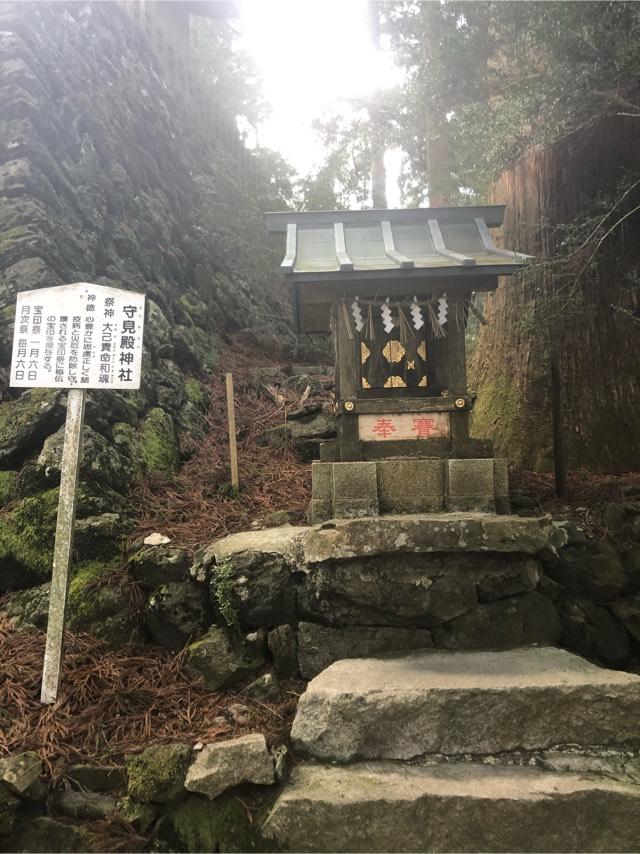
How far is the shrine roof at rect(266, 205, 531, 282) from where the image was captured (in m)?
5.01

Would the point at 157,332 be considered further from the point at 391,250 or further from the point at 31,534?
the point at 391,250

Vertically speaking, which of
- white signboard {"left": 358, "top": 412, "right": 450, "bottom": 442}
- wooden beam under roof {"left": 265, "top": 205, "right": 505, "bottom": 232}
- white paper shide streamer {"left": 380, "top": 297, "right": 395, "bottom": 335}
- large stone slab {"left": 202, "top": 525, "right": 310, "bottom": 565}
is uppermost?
wooden beam under roof {"left": 265, "top": 205, "right": 505, "bottom": 232}

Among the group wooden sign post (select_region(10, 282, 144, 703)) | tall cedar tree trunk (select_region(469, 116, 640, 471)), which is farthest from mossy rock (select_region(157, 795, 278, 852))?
tall cedar tree trunk (select_region(469, 116, 640, 471))

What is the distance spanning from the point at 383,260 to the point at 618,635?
3.92 m

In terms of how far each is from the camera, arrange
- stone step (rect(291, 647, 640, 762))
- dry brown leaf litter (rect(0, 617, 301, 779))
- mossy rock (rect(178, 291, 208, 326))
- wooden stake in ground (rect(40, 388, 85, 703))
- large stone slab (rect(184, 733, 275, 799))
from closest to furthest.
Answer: large stone slab (rect(184, 733, 275, 799)) < stone step (rect(291, 647, 640, 762)) < dry brown leaf litter (rect(0, 617, 301, 779)) < wooden stake in ground (rect(40, 388, 85, 703)) < mossy rock (rect(178, 291, 208, 326))

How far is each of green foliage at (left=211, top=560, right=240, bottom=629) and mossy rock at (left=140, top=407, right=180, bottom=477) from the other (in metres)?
2.35

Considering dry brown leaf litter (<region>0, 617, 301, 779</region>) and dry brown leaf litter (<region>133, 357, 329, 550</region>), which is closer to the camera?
dry brown leaf litter (<region>0, 617, 301, 779</region>)

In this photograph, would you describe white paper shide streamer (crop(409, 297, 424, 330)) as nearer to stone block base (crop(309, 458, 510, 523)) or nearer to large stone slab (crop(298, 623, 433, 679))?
stone block base (crop(309, 458, 510, 523))

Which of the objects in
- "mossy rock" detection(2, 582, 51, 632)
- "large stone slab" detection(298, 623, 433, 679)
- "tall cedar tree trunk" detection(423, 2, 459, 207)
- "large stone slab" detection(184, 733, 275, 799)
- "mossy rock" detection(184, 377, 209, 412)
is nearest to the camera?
"large stone slab" detection(184, 733, 275, 799)

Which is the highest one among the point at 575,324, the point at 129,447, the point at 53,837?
the point at 575,324

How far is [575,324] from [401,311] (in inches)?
110

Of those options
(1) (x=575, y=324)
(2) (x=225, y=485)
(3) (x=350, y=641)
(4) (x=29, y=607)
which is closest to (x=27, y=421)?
(4) (x=29, y=607)

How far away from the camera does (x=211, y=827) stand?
3.19 meters

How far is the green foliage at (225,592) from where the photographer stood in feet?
14.0
